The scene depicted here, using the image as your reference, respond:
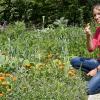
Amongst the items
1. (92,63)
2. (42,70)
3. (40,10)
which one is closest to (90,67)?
(92,63)

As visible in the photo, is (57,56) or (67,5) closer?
(57,56)

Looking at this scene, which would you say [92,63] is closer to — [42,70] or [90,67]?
[90,67]

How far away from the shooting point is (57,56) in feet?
22.3

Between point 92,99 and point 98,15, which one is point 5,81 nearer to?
point 92,99

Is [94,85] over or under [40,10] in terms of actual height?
under

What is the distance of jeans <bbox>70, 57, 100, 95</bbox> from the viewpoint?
5.27 m

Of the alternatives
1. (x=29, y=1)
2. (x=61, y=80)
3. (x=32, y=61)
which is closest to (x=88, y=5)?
(x=29, y=1)

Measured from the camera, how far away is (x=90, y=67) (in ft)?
19.0

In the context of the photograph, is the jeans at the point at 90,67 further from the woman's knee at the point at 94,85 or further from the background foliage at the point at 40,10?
the background foliage at the point at 40,10

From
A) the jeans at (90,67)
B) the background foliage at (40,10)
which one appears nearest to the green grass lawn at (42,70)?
the jeans at (90,67)

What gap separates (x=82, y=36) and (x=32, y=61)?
6.46ft

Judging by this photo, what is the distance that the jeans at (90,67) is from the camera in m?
5.27

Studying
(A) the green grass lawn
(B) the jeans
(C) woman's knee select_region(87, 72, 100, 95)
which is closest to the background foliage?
(A) the green grass lawn

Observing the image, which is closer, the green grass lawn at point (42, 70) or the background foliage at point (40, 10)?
the green grass lawn at point (42, 70)
